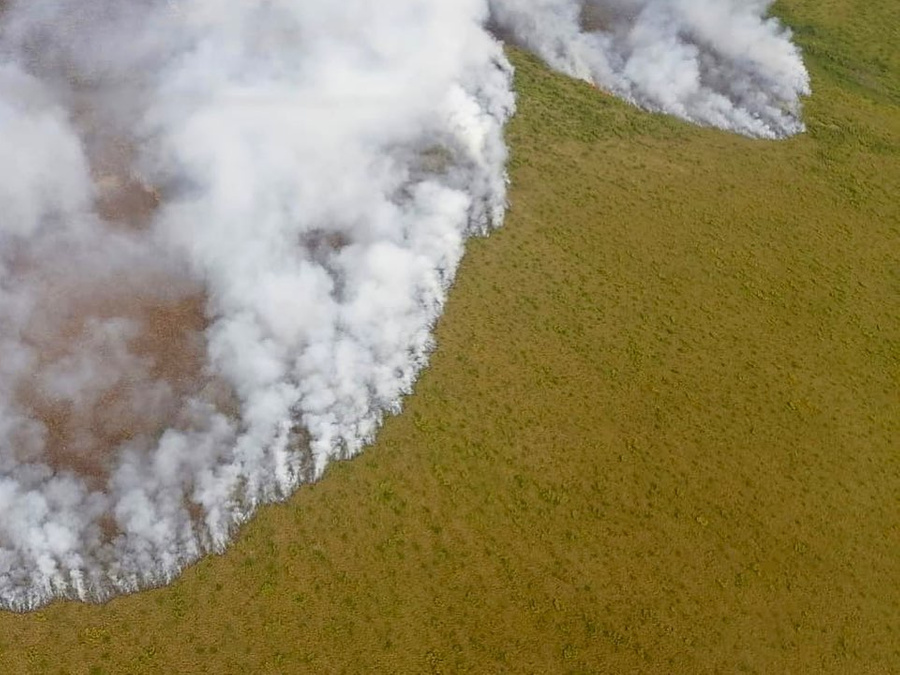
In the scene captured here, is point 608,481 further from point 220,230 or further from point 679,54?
point 679,54

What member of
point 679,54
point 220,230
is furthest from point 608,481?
point 679,54

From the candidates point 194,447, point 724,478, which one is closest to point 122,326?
point 194,447

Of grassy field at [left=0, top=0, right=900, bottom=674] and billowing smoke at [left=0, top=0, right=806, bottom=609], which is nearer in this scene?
grassy field at [left=0, top=0, right=900, bottom=674]

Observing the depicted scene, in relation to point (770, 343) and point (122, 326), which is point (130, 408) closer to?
point (122, 326)

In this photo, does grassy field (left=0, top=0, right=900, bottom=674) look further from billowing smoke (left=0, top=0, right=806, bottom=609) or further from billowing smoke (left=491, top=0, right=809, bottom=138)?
billowing smoke (left=491, top=0, right=809, bottom=138)

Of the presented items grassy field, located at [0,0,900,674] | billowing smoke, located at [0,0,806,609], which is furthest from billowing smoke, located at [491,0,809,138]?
grassy field, located at [0,0,900,674]

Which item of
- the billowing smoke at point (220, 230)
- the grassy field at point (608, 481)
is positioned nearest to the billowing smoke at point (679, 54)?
the billowing smoke at point (220, 230)

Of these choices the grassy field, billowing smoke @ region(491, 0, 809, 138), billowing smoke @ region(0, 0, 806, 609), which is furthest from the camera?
billowing smoke @ region(491, 0, 809, 138)
